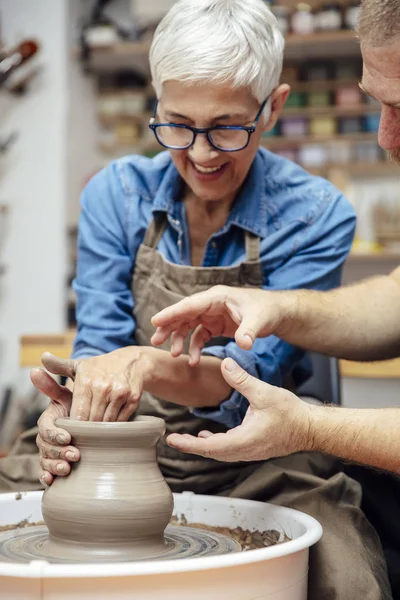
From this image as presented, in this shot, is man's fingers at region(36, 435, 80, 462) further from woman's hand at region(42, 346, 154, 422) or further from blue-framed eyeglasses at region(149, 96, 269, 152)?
blue-framed eyeglasses at region(149, 96, 269, 152)

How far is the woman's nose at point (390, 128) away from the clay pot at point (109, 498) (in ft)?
2.43

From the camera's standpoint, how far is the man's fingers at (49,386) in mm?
1507

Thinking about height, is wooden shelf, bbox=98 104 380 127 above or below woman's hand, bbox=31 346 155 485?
below

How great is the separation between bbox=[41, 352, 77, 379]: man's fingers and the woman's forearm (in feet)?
0.60

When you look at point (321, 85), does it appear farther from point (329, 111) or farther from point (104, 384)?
point (104, 384)

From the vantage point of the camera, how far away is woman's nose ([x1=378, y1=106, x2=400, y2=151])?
1.62m

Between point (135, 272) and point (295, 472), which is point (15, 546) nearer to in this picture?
point (295, 472)

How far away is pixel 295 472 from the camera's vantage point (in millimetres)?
1777

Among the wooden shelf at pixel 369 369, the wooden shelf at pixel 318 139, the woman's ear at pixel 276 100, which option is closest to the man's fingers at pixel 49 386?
the woman's ear at pixel 276 100

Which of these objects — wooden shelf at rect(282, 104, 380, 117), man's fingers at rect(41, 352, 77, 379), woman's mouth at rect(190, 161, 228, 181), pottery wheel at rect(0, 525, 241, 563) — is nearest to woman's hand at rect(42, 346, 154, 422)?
man's fingers at rect(41, 352, 77, 379)

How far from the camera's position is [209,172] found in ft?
6.04

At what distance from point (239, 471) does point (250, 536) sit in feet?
0.98

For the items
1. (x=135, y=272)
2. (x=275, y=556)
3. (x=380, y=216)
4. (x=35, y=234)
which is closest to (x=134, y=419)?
(x=275, y=556)

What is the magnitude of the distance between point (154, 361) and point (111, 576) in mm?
647
